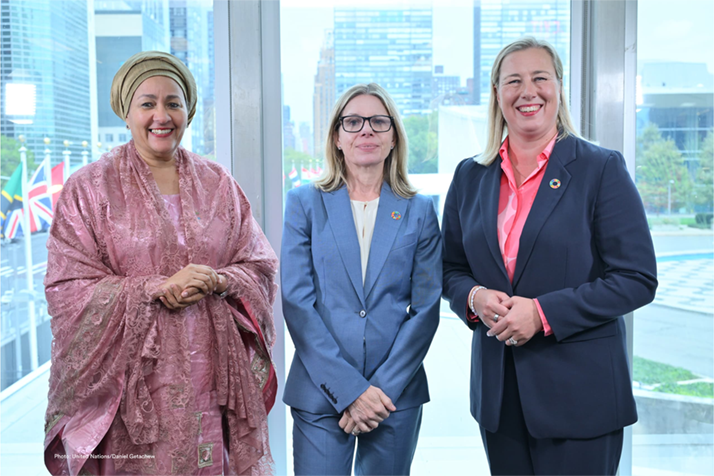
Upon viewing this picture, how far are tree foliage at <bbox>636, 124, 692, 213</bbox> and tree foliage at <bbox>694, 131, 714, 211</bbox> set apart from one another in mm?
39

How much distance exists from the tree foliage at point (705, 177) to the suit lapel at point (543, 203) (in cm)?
116

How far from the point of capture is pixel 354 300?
1875 mm

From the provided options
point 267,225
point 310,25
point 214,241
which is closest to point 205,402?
point 214,241

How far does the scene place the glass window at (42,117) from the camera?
228 cm

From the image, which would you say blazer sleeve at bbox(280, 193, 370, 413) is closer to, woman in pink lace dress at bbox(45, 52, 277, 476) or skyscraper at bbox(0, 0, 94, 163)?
woman in pink lace dress at bbox(45, 52, 277, 476)

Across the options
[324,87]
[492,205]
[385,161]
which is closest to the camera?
[492,205]

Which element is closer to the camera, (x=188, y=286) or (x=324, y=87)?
(x=188, y=286)

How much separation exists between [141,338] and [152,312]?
0.08 m

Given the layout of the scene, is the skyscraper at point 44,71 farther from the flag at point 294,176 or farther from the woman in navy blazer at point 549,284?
the woman in navy blazer at point 549,284

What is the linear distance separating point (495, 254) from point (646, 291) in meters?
0.45

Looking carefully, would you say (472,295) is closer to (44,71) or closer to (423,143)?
(423,143)

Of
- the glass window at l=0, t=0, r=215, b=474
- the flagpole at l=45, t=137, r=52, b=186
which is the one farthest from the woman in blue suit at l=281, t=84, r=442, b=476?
the flagpole at l=45, t=137, r=52, b=186

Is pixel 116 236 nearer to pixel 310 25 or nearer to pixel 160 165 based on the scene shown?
pixel 160 165

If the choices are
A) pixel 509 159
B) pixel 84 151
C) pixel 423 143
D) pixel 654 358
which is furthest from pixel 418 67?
pixel 654 358
